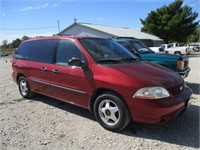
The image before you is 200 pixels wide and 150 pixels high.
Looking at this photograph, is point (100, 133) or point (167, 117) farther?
point (100, 133)

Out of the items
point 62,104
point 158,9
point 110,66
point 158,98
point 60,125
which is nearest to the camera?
point 158,98

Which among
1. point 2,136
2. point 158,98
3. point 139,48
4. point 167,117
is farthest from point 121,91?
point 139,48

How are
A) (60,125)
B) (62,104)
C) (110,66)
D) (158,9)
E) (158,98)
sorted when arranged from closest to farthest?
(158,98) → (110,66) → (60,125) → (62,104) → (158,9)

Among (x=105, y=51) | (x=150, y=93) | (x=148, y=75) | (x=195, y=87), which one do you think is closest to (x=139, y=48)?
(x=195, y=87)

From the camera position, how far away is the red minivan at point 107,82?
358 cm

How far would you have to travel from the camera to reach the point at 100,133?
3.97m

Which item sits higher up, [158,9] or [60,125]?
[158,9]

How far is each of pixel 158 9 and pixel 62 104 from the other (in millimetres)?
36342

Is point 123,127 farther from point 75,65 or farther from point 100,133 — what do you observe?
point 75,65

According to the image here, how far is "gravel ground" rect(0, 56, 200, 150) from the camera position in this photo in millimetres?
3564

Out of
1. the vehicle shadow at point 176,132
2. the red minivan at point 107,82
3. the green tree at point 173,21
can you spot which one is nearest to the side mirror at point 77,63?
the red minivan at point 107,82

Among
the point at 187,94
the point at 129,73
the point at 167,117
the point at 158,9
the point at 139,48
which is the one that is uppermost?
the point at 158,9

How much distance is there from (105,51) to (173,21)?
113 feet

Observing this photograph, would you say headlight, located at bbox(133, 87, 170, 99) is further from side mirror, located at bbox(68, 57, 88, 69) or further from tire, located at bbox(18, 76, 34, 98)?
tire, located at bbox(18, 76, 34, 98)
